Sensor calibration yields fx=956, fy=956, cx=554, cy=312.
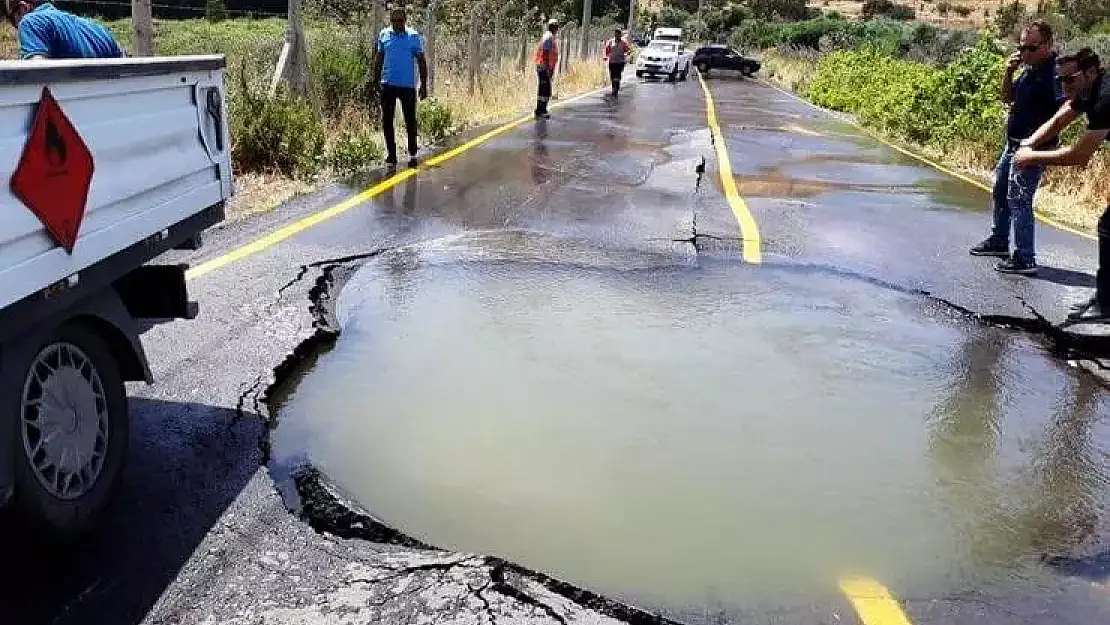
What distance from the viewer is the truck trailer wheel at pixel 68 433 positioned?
3010 mm

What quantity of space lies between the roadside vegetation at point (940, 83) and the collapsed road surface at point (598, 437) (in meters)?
3.76

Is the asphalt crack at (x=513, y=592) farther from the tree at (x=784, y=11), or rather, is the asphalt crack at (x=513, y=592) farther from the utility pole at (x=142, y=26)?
the tree at (x=784, y=11)

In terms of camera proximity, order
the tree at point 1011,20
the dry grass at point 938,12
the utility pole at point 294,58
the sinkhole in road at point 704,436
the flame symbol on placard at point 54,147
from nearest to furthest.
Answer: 1. the flame symbol on placard at point 54,147
2. the sinkhole in road at point 704,436
3. the utility pole at point 294,58
4. the tree at point 1011,20
5. the dry grass at point 938,12

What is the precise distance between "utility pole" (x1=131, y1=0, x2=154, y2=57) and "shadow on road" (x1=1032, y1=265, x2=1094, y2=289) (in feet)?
27.4

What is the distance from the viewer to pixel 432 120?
14242 mm

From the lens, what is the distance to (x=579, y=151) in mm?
13734

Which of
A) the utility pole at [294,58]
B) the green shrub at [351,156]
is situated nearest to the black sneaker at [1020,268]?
the green shrub at [351,156]

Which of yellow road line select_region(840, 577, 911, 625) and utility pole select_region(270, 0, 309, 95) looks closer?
yellow road line select_region(840, 577, 911, 625)

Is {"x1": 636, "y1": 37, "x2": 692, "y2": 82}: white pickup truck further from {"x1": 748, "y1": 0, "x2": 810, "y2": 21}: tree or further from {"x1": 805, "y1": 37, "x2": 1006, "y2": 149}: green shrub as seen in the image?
{"x1": 748, "y1": 0, "x2": 810, "y2": 21}: tree

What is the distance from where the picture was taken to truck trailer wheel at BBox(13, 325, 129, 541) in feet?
9.87

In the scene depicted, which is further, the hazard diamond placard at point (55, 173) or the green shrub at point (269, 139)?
the green shrub at point (269, 139)

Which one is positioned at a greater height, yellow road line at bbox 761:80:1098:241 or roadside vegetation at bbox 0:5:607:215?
roadside vegetation at bbox 0:5:607:215

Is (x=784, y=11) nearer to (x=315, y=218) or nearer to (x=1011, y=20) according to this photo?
(x=1011, y=20)

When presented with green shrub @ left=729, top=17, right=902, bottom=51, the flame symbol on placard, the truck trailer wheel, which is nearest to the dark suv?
green shrub @ left=729, top=17, right=902, bottom=51
